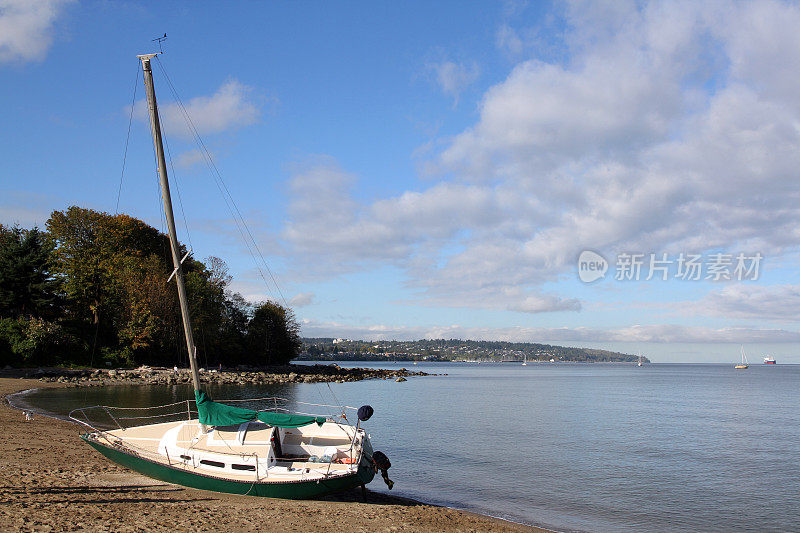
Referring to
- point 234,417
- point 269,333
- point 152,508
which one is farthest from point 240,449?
point 269,333

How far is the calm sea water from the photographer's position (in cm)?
2058

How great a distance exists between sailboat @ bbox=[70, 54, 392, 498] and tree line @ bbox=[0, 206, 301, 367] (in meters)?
55.9

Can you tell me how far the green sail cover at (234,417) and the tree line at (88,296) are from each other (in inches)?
2256

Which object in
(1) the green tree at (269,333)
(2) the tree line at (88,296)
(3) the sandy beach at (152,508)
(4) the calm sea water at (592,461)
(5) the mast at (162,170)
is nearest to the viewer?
(3) the sandy beach at (152,508)

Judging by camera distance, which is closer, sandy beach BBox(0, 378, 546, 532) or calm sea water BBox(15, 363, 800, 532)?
sandy beach BBox(0, 378, 546, 532)

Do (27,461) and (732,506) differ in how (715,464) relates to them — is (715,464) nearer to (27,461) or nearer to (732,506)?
(732,506)

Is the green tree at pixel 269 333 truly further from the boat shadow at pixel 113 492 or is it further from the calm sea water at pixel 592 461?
the boat shadow at pixel 113 492

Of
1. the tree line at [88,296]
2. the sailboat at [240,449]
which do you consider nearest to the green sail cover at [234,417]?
the sailboat at [240,449]

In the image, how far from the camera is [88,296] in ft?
240

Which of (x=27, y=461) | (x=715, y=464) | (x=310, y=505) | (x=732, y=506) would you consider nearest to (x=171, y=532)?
(x=310, y=505)

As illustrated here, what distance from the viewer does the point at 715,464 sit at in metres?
29.6

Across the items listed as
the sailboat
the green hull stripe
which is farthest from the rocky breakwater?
the green hull stripe

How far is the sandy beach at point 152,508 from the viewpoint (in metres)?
14.0

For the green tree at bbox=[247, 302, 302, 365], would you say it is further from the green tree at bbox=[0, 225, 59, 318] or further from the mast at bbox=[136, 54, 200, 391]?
the mast at bbox=[136, 54, 200, 391]
